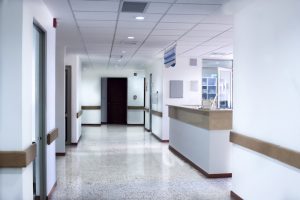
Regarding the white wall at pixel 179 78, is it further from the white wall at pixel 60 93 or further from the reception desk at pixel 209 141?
the white wall at pixel 60 93

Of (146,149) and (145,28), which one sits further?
(146,149)

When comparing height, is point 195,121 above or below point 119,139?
above

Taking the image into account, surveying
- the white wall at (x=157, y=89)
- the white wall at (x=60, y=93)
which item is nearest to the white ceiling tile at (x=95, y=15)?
the white wall at (x=60, y=93)

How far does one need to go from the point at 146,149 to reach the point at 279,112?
21.0 feet

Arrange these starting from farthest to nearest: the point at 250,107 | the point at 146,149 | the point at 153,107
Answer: the point at 153,107, the point at 146,149, the point at 250,107

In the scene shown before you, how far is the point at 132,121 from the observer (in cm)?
1725

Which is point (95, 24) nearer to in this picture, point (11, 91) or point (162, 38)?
point (162, 38)

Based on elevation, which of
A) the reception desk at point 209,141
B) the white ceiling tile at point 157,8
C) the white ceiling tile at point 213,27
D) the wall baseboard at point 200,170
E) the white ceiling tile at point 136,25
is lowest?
the wall baseboard at point 200,170

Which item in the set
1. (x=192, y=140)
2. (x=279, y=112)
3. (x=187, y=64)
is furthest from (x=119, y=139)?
(x=279, y=112)

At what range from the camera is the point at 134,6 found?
4730 millimetres

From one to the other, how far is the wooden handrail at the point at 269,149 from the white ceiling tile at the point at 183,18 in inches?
76.0

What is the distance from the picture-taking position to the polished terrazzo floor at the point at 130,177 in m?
5.36

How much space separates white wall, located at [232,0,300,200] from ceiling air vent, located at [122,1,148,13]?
1.42 metres

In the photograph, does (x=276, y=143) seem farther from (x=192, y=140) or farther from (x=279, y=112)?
(x=192, y=140)
